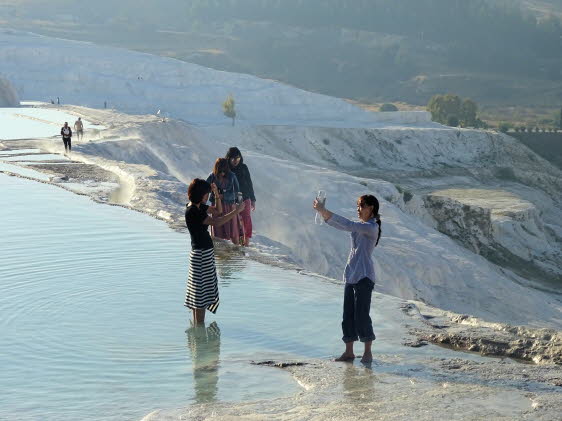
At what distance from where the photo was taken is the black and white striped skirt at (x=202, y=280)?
9094 mm

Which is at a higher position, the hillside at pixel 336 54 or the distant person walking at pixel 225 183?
the hillside at pixel 336 54

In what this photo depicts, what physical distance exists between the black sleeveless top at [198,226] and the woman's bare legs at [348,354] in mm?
1789

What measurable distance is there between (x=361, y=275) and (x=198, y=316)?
205 centimetres

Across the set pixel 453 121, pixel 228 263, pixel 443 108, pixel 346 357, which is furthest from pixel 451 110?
pixel 346 357

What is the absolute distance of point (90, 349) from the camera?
8.53 metres

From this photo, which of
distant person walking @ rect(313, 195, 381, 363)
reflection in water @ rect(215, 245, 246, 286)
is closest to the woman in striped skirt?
distant person walking @ rect(313, 195, 381, 363)

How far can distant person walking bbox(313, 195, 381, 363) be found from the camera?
7.95 meters

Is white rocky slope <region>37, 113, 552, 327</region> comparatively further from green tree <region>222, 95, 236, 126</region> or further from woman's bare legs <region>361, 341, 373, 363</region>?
green tree <region>222, 95, 236, 126</region>

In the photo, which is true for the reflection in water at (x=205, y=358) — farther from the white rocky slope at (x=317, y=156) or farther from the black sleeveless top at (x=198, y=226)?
the white rocky slope at (x=317, y=156)

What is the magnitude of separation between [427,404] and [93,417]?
2541mm

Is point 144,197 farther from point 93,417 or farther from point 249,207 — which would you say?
point 93,417

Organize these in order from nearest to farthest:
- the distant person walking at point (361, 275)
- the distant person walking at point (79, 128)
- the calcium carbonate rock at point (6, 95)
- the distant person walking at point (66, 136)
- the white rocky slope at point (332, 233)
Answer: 1. the distant person walking at point (361, 275)
2. the white rocky slope at point (332, 233)
3. the distant person walking at point (66, 136)
4. the distant person walking at point (79, 128)
5. the calcium carbonate rock at point (6, 95)

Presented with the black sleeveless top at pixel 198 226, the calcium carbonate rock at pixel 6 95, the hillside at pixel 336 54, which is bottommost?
the black sleeveless top at pixel 198 226

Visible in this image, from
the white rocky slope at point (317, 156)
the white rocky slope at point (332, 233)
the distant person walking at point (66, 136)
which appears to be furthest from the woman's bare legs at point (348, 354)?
the distant person walking at point (66, 136)
